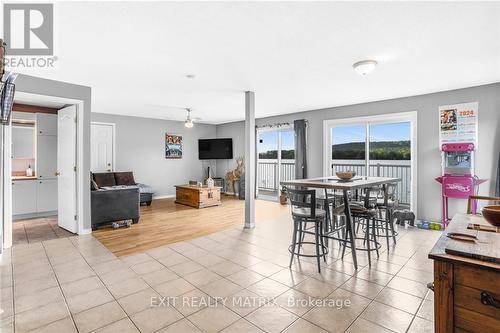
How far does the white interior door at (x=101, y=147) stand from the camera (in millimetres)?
6777

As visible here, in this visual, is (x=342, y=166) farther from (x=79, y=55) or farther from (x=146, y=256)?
(x=79, y=55)

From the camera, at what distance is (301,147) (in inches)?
256

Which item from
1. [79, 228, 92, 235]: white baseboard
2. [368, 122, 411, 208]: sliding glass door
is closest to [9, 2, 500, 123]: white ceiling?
[368, 122, 411, 208]: sliding glass door

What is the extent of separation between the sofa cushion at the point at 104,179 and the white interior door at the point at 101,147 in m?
0.53

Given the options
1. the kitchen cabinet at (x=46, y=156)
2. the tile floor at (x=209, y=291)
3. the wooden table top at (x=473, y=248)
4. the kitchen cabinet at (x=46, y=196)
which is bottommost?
the tile floor at (x=209, y=291)

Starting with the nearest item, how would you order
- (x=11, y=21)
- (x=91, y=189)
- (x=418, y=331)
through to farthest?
(x=418, y=331) → (x=11, y=21) → (x=91, y=189)

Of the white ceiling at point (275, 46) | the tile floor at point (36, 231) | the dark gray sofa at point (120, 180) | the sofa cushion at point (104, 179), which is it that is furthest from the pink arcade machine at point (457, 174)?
the sofa cushion at point (104, 179)

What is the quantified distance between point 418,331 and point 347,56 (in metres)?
2.76

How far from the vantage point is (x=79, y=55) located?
3.01m

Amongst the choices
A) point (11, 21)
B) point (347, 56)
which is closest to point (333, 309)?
point (347, 56)

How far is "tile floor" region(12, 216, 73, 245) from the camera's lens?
12.8ft

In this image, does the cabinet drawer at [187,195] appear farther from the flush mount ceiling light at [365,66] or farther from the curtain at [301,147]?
the flush mount ceiling light at [365,66]

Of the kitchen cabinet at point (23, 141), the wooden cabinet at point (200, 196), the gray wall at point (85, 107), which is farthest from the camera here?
the wooden cabinet at point (200, 196)

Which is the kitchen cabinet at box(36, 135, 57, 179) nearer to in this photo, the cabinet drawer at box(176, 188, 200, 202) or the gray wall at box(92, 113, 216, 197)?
the gray wall at box(92, 113, 216, 197)
